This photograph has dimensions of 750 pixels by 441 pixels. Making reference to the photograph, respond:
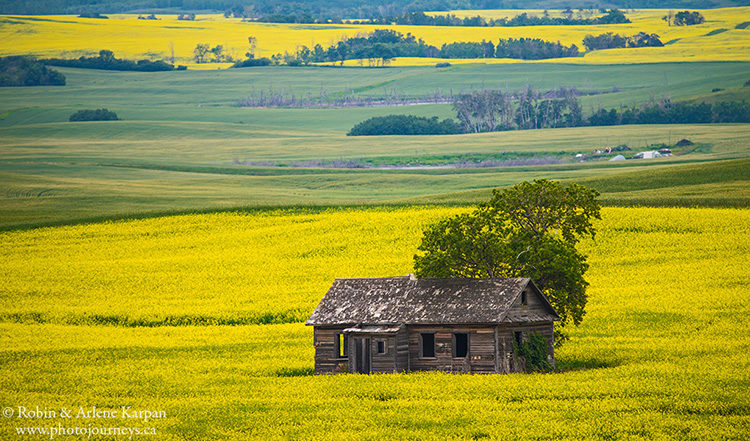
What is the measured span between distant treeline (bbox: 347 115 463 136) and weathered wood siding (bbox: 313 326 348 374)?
14070cm

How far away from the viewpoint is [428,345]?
37812mm

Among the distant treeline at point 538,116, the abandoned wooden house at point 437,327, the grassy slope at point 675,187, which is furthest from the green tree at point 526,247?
the distant treeline at point 538,116

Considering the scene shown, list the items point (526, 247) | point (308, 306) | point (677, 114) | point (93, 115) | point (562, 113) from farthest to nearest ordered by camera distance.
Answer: point (93, 115)
point (562, 113)
point (677, 114)
point (308, 306)
point (526, 247)

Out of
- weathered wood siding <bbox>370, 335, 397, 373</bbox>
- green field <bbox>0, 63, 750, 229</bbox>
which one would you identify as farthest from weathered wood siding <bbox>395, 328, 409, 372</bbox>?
green field <bbox>0, 63, 750, 229</bbox>

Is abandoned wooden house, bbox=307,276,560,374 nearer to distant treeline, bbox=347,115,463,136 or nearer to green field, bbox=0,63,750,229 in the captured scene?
green field, bbox=0,63,750,229

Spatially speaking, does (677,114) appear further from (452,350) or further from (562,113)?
(452,350)

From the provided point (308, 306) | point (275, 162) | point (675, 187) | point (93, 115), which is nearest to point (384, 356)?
point (308, 306)

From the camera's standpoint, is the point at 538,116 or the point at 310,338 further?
the point at 538,116

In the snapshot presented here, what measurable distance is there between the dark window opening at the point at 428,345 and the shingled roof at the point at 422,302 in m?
1.24

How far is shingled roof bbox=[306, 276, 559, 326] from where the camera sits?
36.0 m

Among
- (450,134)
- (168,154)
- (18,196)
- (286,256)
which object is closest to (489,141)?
(450,134)

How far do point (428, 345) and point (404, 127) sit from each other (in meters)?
142

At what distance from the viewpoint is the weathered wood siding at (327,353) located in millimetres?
36906

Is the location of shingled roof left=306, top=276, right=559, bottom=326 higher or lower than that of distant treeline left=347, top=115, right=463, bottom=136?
higher
